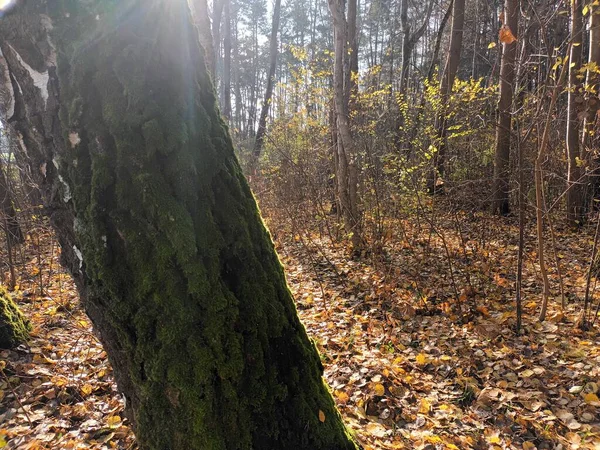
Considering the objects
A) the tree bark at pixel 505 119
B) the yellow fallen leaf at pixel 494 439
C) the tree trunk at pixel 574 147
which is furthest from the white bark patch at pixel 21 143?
the tree trunk at pixel 574 147

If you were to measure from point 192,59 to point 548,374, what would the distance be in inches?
136

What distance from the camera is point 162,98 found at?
3.99ft

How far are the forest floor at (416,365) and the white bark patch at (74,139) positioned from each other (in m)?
2.04

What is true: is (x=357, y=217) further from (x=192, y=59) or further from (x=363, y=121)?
(x=192, y=59)

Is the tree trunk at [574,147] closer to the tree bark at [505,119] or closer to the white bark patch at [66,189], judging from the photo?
the tree bark at [505,119]

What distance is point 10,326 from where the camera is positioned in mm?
3420

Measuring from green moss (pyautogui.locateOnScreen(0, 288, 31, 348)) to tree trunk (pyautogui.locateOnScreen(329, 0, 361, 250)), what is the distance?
423cm

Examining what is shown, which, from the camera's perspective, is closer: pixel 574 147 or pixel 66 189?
pixel 66 189

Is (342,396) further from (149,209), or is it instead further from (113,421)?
(149,209)

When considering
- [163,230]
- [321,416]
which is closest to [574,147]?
[321,416]

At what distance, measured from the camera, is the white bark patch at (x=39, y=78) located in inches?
45.8

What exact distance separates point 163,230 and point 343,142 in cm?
500

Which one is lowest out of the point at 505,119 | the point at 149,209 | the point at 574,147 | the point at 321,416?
the point at 321,416

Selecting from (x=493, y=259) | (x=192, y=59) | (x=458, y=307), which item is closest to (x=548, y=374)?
(x=458, y=307)
